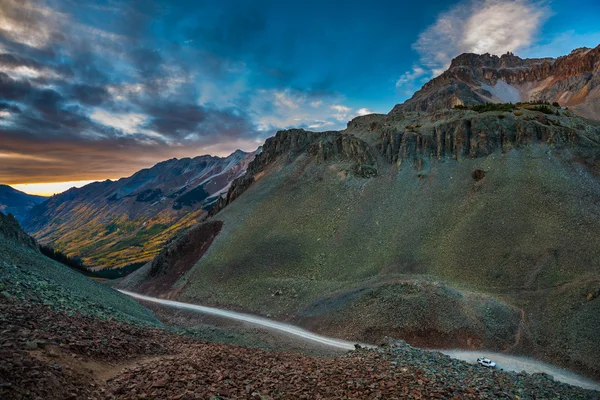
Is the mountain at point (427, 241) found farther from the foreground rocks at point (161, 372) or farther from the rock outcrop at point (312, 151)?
the foreground rocks at point (161, 372)

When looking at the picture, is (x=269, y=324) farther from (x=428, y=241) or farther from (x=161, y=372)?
(x=161, y=372)

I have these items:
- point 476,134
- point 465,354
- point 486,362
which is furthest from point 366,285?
point 476,134

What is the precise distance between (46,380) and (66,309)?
14437 millimetres

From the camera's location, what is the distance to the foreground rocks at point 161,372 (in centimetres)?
Answer: 1272

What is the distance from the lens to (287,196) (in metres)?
97.3

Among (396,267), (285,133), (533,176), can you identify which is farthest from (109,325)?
(285,133)

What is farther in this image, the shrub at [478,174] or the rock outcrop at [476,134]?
the rock outcrop at [476,134]

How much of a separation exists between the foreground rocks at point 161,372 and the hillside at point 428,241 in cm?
2480

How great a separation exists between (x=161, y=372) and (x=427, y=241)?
62610 mm

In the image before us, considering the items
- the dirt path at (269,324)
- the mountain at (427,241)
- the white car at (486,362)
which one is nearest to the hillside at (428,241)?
the mountain at (427,241)

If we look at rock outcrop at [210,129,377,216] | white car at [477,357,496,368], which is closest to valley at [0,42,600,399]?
rock outcrop at [210,129,377,216]

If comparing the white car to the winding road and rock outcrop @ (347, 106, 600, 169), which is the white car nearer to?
the winding road

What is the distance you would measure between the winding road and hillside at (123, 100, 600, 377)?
1493 millimetres

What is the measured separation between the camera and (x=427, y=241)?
68750 mm
